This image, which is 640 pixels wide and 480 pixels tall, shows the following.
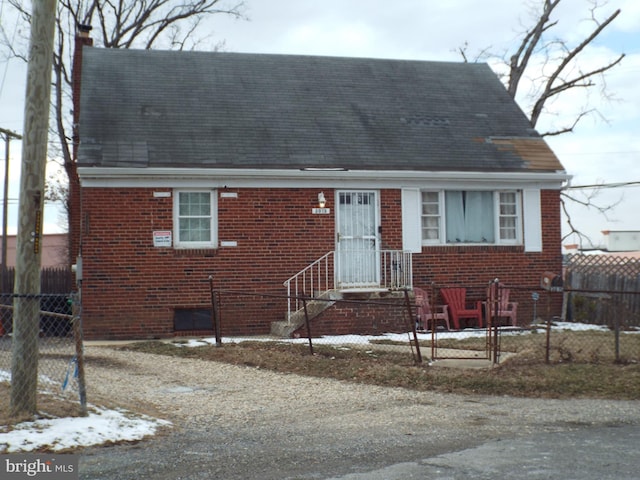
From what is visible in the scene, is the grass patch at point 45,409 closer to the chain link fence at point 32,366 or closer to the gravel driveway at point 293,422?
the chain link fence at point 32,366

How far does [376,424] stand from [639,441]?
2.39m

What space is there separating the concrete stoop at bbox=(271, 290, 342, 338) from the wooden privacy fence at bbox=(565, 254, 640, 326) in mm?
5227

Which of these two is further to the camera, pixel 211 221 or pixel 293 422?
pixel 211 221

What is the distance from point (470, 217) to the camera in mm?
17844

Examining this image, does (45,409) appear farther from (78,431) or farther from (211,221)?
(211,221)

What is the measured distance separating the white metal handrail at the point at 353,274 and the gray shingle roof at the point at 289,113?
1895 mm

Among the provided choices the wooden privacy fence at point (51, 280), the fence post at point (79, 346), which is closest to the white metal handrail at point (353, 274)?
the wooden privacy fence at point (51, 280)

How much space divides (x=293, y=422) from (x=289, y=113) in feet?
37.8

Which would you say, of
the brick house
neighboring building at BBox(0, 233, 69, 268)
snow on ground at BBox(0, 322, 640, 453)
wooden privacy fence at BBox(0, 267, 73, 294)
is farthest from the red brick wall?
neighboring building at BBox(0, 233, 69, 268)

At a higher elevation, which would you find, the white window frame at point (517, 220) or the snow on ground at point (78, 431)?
the white window frame at point (517, 220)

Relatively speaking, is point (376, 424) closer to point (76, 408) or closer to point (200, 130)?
point (76, 408)

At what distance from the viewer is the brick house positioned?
631 inches

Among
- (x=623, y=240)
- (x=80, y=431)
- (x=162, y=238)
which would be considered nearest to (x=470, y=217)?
(x=162, y=238)

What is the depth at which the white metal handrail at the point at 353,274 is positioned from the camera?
16.7 meters
